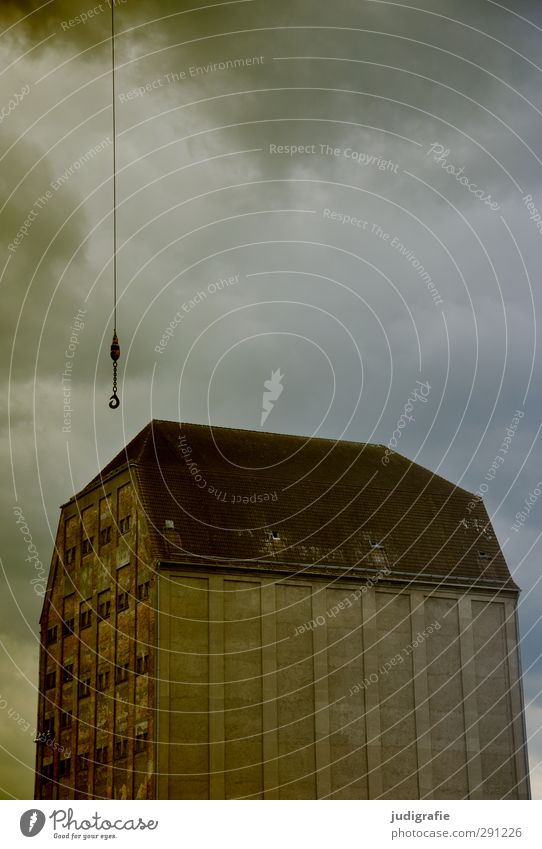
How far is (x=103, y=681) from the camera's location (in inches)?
2261

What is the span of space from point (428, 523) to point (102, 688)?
15747 millimetres

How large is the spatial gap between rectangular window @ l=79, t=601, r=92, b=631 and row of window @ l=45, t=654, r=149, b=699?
176cm

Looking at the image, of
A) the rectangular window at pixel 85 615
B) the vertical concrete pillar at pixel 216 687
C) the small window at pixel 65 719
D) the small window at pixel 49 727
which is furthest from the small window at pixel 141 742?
the small window at pixel 49 727

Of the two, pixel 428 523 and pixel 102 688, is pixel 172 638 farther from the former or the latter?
pixel 428 523

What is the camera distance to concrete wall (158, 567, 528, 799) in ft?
179

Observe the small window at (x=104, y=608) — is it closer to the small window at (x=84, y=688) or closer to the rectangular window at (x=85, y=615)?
the rectangular window at (x=85, y=615)

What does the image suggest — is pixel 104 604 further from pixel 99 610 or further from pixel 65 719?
pixel 65 719

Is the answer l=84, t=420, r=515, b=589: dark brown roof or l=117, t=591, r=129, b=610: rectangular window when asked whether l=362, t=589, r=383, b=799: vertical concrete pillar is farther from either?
l=117, t=591, r=129, b=610: rectangular window

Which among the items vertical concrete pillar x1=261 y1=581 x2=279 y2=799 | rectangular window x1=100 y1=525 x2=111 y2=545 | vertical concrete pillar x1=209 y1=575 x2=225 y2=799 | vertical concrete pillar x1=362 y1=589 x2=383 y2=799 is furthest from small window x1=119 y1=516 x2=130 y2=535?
vertical concrete pillar x1=362 y1=589 x2=383 y2=799

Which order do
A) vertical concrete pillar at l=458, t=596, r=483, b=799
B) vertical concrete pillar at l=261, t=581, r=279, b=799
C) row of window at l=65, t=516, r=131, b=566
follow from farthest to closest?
vertical concrete pillar at l=458, t=596, r=483, b=799 < row of window at l=65, t=516, r=131, b=566 < vertical concrete pillar at l=261, t=581, r=279, b=799

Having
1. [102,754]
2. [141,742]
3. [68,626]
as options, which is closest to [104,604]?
[68,626]
